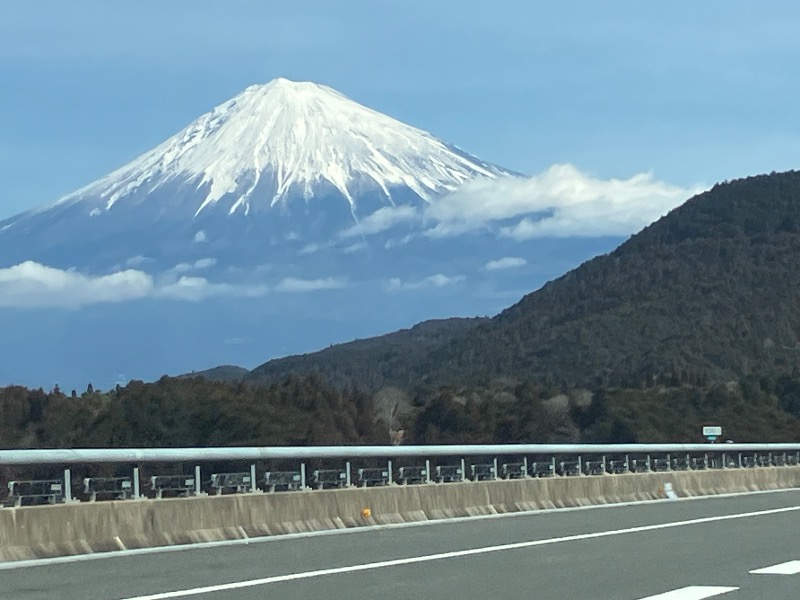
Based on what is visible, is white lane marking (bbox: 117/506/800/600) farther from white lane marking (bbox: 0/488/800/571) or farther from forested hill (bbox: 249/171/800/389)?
forested hill (bbox: 249/171/800/389)

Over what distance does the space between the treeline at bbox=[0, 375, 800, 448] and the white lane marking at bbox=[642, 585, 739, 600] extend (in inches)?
2416

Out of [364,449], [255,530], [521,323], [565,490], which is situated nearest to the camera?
[255,530]

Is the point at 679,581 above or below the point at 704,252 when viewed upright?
below

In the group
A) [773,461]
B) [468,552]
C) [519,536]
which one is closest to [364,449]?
[519,536]

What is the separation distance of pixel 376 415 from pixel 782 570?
87.7m

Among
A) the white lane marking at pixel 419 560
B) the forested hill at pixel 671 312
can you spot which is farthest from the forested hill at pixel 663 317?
the white lane marking at pixel 419 560

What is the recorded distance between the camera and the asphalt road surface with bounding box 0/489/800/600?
42.7 feet

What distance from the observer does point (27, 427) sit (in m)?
85.6

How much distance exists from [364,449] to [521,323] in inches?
6011

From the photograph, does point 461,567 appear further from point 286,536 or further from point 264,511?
point 264,511

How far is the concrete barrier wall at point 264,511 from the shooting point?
51.6 ft

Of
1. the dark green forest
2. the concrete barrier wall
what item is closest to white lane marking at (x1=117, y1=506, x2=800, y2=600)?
the concrete barrier wall

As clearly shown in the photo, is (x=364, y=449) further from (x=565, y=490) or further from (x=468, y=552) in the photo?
(x=468, y=552)

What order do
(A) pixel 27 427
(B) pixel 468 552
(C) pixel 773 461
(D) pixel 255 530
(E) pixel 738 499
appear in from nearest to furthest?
(B) pixel 468 552, (D) pixel 255 530, (E) pixel 738 499, (C) pixel 773 461, (A) pixel 27 427
